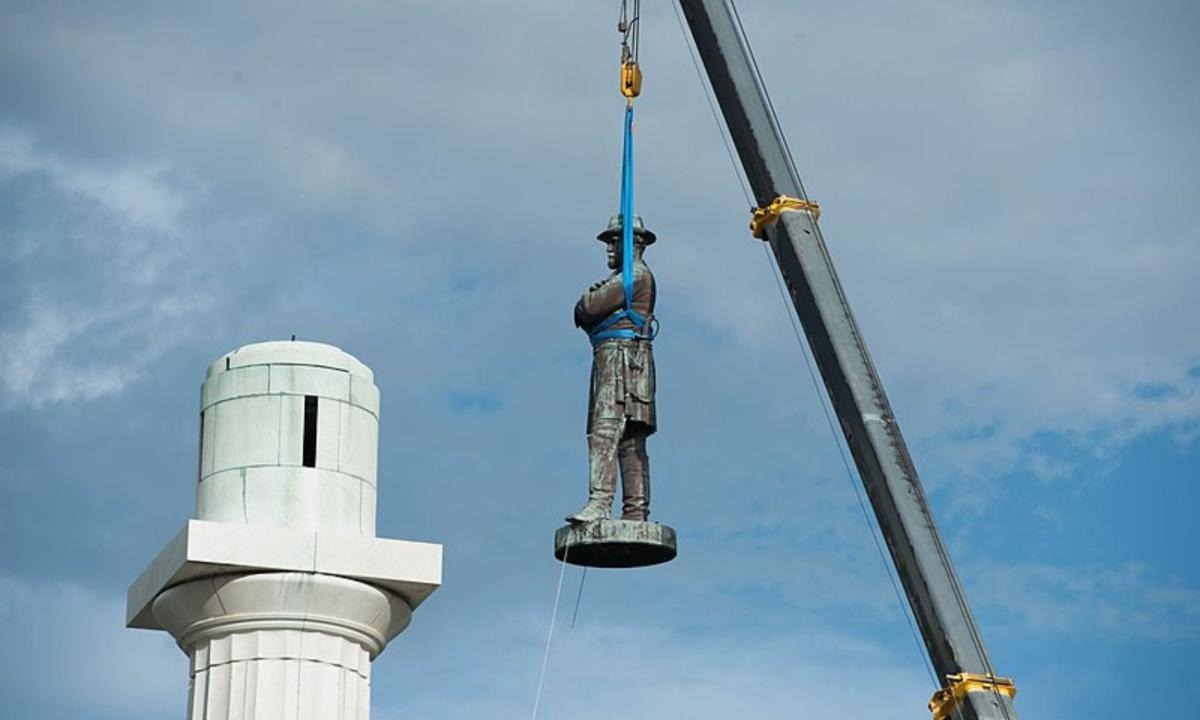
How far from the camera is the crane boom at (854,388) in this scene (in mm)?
24281

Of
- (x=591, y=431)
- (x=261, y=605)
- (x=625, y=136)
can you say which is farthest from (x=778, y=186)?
(x=261, y=605)

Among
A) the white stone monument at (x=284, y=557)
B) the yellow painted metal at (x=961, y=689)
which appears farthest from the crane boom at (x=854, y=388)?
the white stone monument at (x=284, y=557)

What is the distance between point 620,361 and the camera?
28.2 m

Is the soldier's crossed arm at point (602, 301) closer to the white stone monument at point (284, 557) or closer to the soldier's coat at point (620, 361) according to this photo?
the soldier's coat at point (620, 361)

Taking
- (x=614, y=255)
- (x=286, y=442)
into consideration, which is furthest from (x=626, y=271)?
(x=286, y=442)

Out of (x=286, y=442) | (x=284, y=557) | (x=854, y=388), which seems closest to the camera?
(x=284, y=557)

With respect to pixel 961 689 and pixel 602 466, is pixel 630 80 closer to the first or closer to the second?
pixel 602 466

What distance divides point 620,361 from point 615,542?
239cm

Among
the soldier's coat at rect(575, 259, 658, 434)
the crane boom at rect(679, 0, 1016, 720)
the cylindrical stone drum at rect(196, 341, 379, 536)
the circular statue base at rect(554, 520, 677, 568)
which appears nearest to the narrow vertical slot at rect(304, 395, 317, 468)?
the cylindrical stone drum at rect(196, 341, 379, 536)

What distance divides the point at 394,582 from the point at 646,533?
13.5ft

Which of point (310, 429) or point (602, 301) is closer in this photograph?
point (310, 429)

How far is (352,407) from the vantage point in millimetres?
24469

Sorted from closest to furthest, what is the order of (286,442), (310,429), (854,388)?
1. (286,442)
2. (310,429)
3. (854,388)

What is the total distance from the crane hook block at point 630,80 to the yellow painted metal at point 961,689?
29.4ft
